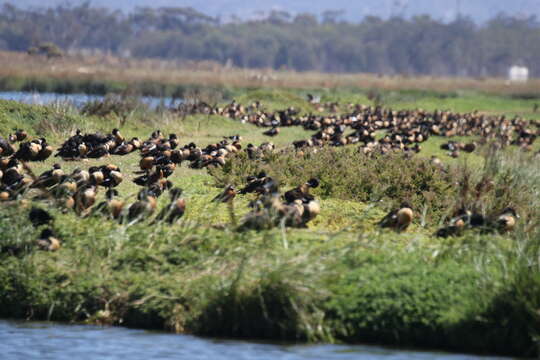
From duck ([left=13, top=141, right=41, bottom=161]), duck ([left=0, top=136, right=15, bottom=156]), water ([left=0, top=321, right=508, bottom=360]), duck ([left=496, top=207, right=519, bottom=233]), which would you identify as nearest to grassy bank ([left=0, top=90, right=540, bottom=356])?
water ([left=0, top=321, right=508, bottom=360])

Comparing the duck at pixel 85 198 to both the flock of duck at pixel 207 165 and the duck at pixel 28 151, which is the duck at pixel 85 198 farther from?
the duck at pixel 28 151

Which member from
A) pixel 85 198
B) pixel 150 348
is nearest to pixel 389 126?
pixel 85 198

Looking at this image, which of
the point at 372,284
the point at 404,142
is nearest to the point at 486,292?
the point at 372,284

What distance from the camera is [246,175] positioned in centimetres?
1905

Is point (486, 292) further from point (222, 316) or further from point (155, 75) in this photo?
point (155, 75)

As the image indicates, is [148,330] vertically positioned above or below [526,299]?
below

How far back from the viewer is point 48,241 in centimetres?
1214

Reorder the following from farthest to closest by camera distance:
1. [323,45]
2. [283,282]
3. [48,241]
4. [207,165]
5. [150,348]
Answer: [323,45] → [207,165] → [48,241] → [283,282] → [150,348]

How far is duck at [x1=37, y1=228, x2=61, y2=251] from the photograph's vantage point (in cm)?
1212

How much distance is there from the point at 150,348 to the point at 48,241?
8.17 feet

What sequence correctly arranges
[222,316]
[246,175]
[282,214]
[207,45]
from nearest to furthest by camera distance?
[222,316] < [282,214] < [246,175] < [207,45]

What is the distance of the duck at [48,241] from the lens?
12.1m

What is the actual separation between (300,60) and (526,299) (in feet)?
556

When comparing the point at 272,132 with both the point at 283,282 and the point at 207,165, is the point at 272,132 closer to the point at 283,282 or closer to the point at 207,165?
the point at 207,165
